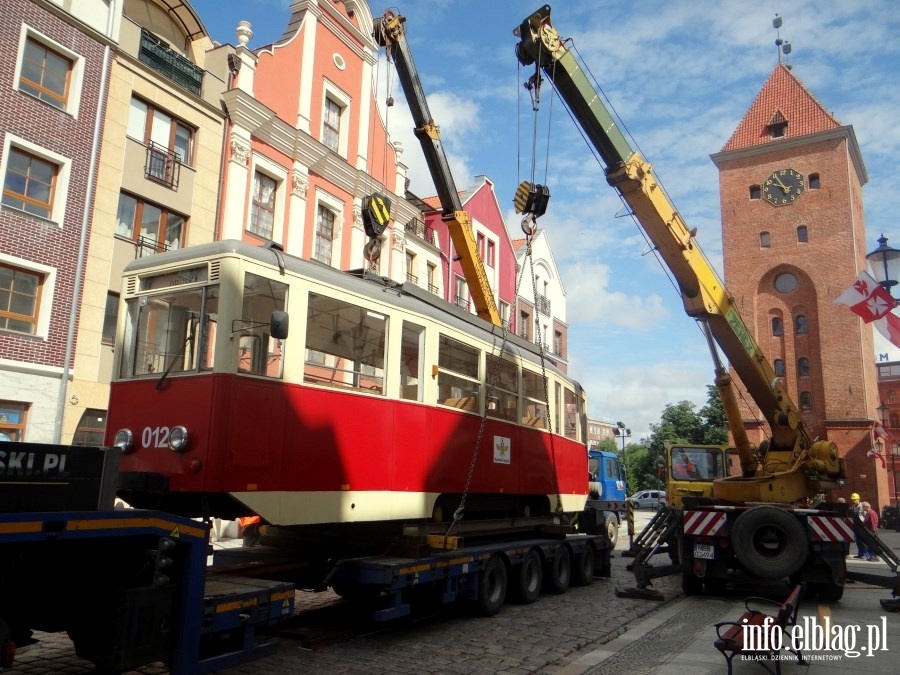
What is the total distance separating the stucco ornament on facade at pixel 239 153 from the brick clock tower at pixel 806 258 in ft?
107

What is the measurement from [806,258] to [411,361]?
43525 millimetres

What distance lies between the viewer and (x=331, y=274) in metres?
7.79

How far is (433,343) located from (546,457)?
3985 millimetres

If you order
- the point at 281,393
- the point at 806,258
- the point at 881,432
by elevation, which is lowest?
the point at 281,393

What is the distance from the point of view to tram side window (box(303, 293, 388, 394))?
24.6ft

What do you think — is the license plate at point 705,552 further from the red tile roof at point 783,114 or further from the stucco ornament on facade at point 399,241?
the red tile roof at point 783,114

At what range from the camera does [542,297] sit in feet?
131

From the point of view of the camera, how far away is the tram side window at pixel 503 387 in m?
10.5

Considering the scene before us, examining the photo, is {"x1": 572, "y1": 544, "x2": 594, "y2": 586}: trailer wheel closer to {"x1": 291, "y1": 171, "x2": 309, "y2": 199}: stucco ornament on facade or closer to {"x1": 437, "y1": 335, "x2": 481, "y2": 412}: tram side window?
{"x1": 437, "y1": 335, "x2": 481, "y2": 412}: tram side window

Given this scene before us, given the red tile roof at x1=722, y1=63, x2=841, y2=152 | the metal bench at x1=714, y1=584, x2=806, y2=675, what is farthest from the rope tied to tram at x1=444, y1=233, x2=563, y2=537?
the red tile roof at x1=722, y1=63, x2=841, y2=152

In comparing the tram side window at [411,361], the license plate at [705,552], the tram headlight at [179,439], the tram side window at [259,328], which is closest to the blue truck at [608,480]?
the license plate at [705,552]

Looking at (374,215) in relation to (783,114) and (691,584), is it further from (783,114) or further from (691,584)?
(783,114)

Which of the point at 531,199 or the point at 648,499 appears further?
the point at 648,499

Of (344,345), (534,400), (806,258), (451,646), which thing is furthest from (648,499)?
(344,345)
